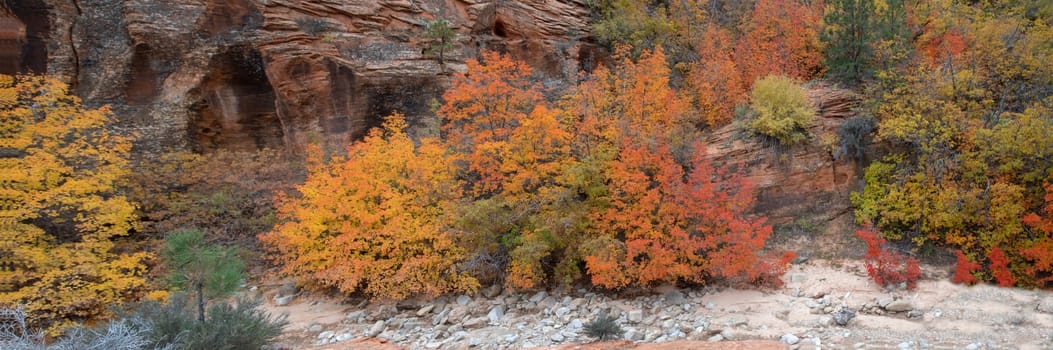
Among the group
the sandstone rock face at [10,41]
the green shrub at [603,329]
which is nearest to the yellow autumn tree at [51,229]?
the sandstone rock face at [10,41]

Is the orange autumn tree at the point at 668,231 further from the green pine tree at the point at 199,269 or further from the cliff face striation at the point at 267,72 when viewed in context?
the green pine tree at the point at 199,269

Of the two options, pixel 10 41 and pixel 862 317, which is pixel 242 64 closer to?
pixel 10 41

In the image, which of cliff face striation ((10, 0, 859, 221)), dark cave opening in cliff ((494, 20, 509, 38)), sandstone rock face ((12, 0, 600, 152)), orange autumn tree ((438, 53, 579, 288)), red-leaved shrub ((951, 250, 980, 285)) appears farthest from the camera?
dark cave opening in cliff ((494, 20, 509, 38))

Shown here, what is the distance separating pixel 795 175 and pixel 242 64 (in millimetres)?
19793

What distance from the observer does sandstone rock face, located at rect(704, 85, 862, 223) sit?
15422 millimetres

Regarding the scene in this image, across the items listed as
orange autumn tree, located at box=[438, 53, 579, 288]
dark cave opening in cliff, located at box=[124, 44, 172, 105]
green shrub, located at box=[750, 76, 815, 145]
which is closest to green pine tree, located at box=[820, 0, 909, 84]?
green shrub, located at box=[750, 76, 815, 145]

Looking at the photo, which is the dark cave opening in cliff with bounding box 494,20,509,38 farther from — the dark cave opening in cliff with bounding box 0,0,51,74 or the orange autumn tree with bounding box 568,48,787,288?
the dark cave opening in cliff with bounding box 0,0,51,74

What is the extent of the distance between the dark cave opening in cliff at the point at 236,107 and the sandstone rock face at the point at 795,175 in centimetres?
1663

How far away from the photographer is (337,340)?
12172 millimetres

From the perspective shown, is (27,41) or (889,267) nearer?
(889,267)

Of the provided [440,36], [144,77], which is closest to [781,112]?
[440,36]

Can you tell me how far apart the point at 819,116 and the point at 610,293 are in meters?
9.11

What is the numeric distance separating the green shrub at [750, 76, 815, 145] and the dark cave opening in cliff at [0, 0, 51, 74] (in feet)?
77.2

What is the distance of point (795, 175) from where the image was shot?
15484 millimetres
